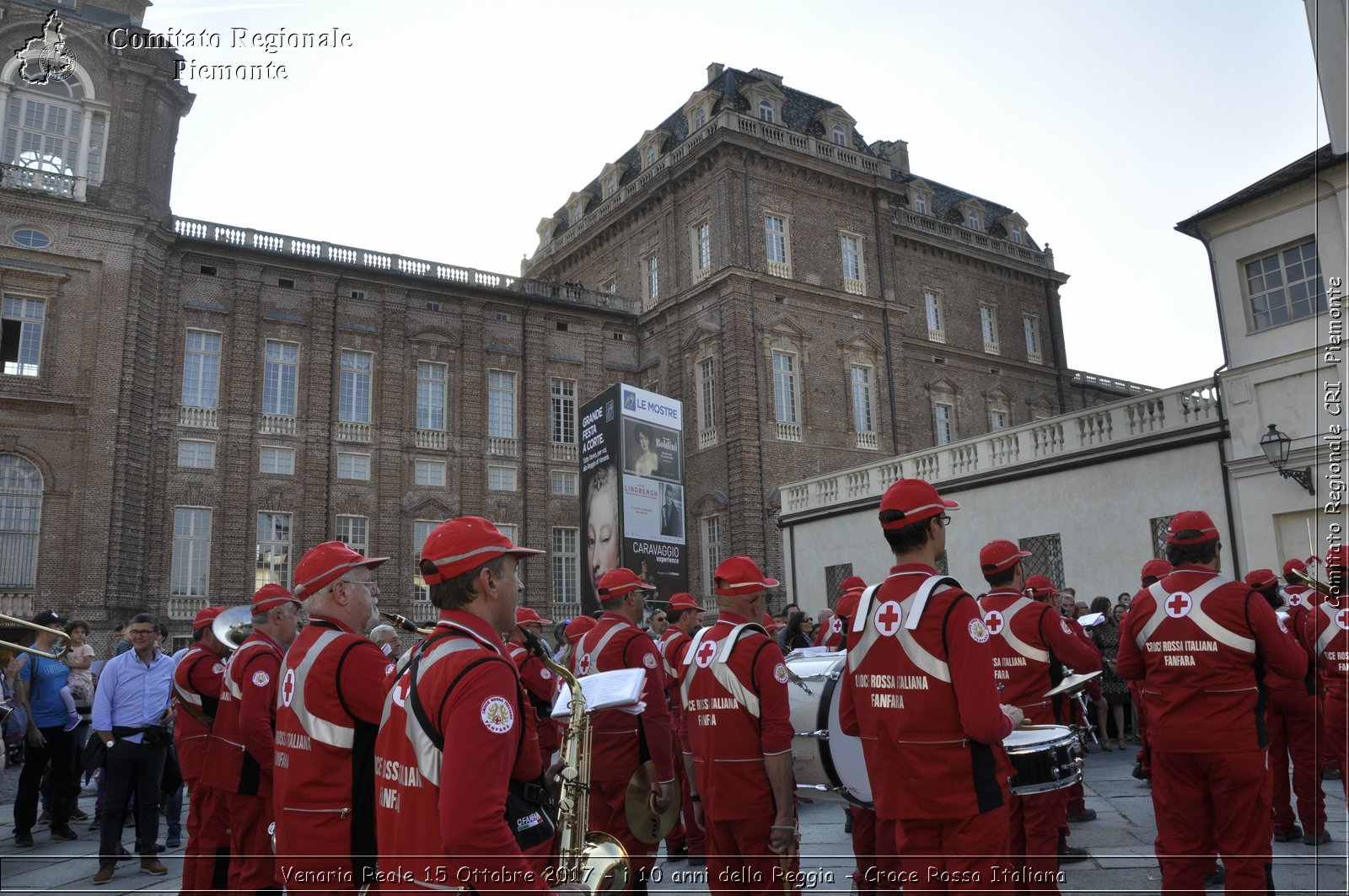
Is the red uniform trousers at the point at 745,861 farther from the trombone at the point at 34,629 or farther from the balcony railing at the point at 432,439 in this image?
the balcony railing at the point at 432,439

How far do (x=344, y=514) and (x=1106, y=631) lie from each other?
23.9 metres

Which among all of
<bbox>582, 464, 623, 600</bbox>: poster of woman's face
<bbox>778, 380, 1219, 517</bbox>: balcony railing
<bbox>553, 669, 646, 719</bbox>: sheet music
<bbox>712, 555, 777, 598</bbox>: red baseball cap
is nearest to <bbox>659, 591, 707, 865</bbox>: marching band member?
<bbox>712, 555, 777, 598</bbox>: red baseball cap

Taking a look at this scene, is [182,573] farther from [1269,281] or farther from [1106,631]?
[1269,281]

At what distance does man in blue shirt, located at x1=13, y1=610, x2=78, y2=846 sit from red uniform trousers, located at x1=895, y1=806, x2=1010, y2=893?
8.94 m

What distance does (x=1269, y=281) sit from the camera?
53.7 ft

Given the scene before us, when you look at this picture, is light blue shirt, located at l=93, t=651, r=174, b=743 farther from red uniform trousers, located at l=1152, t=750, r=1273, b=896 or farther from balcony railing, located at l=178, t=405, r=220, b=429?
balcony railing, located at l=178, t=405, r=220, b=429

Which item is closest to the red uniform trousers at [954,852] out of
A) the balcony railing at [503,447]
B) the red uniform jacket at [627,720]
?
the red uniform jacket at [627,720]

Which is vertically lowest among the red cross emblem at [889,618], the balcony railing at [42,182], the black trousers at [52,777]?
the black trousers at [52,777]

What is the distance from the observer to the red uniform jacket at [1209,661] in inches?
188

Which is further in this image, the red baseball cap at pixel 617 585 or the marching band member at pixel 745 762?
the red baseball cap at pixel 617 585

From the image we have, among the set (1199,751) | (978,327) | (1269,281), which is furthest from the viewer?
(978,327)

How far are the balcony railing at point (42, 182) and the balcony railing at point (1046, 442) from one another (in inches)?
904

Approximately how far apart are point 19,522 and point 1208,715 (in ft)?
95.3

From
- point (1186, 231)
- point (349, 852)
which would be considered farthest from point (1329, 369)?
point (349, 852)
